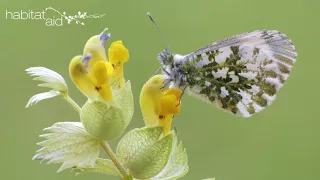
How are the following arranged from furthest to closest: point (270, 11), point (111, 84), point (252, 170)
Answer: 1. point (270, 11)
2. point (252, 170)
3. point (111, 84)

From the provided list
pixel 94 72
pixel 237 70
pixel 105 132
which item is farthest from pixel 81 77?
pixel 237 70

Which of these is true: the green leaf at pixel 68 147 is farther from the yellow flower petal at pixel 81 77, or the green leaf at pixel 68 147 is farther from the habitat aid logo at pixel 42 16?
the habitat aid logo at pixel 42 16

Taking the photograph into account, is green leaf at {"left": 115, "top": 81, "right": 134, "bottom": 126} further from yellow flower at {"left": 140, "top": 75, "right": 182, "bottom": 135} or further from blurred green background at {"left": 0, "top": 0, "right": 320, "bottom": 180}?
blurred green background at {"left": 0, "top": 0, "right": 320, "bottom": 180}

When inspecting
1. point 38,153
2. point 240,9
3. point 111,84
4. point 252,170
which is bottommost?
point 252,170

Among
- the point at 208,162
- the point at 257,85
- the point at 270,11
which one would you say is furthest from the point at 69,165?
the point at 270,11

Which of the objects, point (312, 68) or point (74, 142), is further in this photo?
point (312, 68)

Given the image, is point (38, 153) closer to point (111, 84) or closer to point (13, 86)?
point (111, 84)
